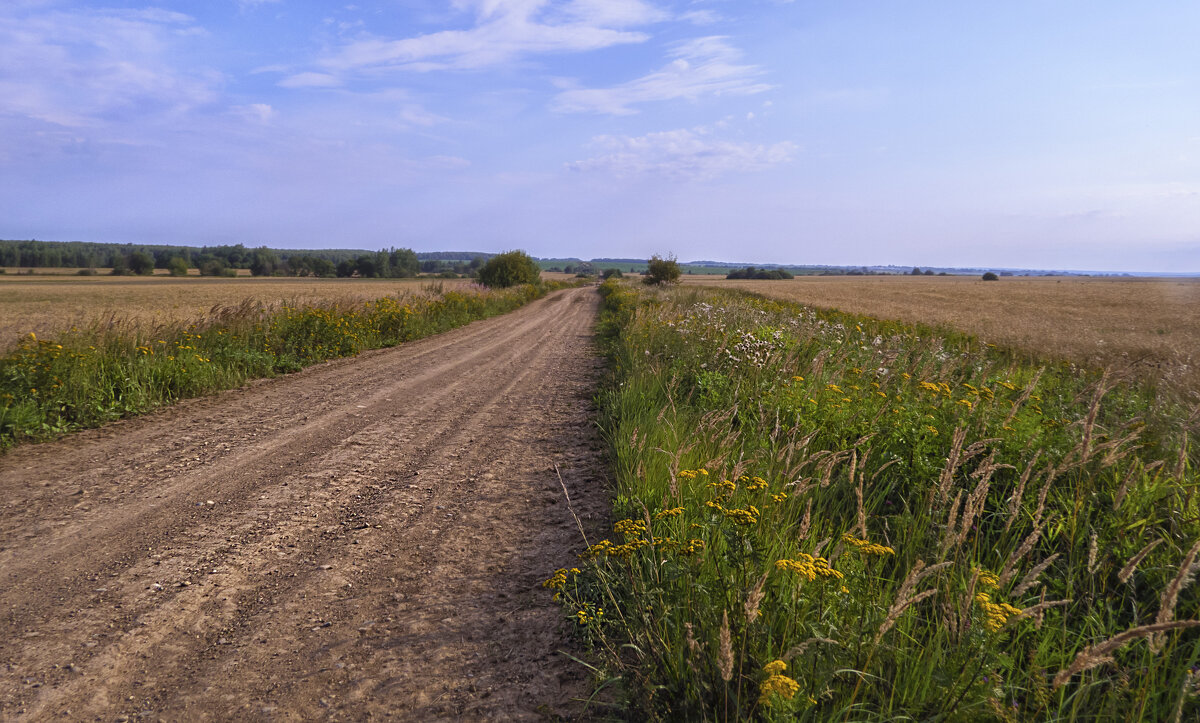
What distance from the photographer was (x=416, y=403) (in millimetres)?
8211

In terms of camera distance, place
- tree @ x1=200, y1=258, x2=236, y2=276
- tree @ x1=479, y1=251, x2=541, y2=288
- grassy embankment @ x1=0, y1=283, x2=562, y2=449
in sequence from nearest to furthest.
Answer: grassy embankment @ x1=0, y1=283, x2=562, y2=449 → tree @ x1=479, y1=251, x2=541, y2=288 → tree @ x1=200, y1=258, x2=236, y2=276

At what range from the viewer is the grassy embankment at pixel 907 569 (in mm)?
2123

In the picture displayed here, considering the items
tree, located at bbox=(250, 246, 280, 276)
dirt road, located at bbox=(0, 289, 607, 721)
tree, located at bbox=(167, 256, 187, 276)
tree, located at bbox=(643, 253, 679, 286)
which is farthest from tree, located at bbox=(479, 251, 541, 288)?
tree, located at bbox=(250, 246, 280, 276)

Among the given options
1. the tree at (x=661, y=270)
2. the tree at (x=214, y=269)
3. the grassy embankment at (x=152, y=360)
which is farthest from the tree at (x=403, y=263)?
the grassy embankment at (x=152, y=360)

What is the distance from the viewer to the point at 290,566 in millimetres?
3742

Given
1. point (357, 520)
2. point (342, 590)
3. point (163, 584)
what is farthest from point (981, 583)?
point (163, 584)

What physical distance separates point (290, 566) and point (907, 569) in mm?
3791

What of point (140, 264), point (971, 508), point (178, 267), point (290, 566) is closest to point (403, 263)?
point (178, 267)

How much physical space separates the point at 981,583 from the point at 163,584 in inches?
181

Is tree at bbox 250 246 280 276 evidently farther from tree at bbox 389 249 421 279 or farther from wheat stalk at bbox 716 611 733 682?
wheat stalk at bbox 716 611 733 682

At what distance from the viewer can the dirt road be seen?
2.66 meters

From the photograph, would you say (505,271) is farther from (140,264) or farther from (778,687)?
(140,264)

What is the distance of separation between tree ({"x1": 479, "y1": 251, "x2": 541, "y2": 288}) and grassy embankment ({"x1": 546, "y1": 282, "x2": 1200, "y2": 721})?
36372mm

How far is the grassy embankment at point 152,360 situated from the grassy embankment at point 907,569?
250 inches
